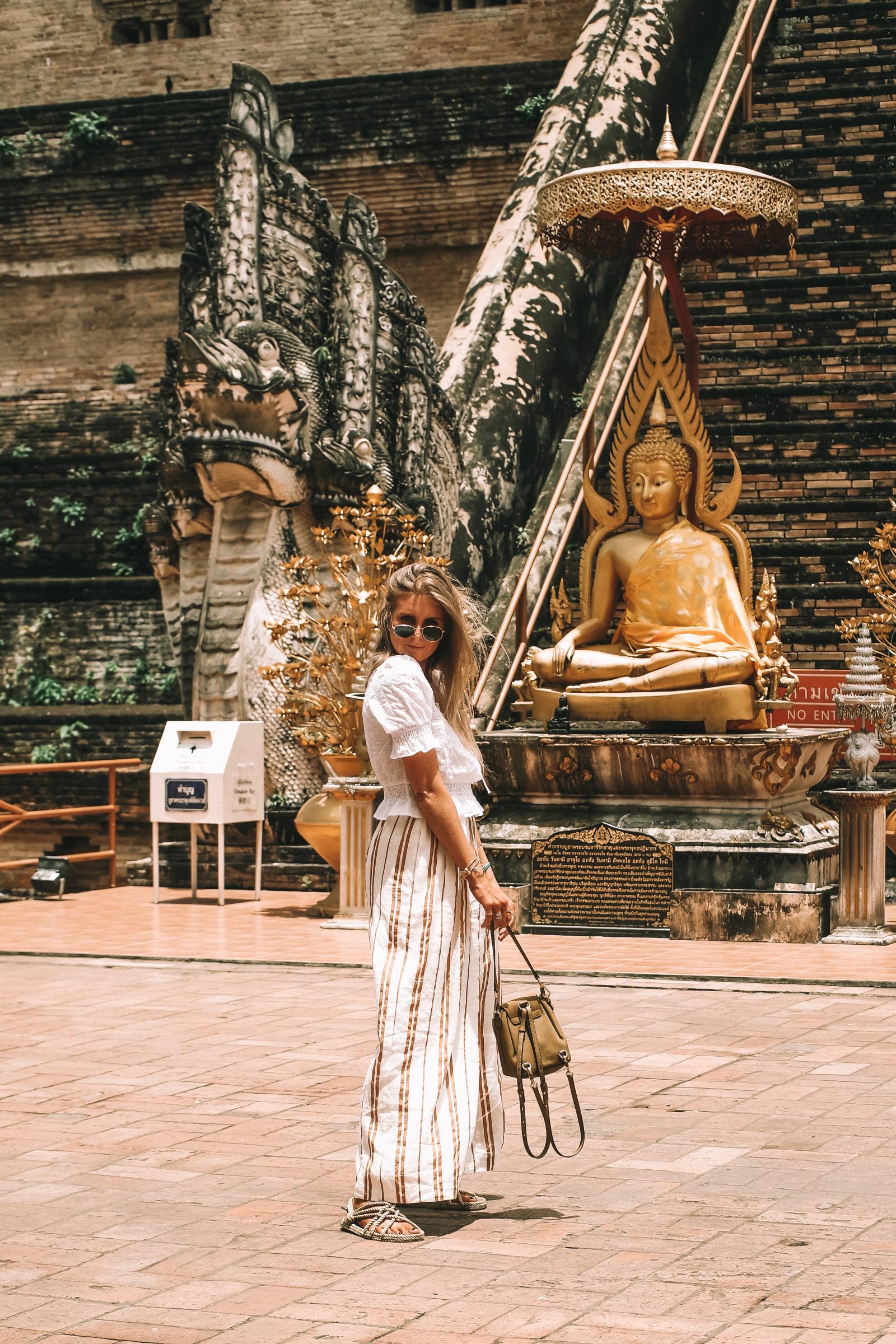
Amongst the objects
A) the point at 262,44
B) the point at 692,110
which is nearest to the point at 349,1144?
the point at 692,110

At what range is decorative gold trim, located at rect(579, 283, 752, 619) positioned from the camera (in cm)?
998

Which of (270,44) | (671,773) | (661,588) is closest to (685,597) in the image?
(661,588)

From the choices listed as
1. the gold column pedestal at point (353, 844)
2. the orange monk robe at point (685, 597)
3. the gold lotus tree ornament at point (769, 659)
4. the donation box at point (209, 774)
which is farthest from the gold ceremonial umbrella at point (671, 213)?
the donation box at point (209, 774)

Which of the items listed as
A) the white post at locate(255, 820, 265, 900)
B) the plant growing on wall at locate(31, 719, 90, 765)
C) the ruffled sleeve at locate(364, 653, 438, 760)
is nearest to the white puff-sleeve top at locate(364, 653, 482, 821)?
Answer: the ruffled sleeve at locate(364, 653, 438, 760)

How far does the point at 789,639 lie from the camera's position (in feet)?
38.4

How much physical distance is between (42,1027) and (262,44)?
14607 millimetres

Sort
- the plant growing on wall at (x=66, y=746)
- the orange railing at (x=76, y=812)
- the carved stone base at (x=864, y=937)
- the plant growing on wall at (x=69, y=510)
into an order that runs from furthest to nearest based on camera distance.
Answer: the plant growing on wall at (x=69, y=510) < the plant growing on wall at (x=66, y=746) < the orange railing at (x=76, y=812) < the carved stone base at (x=864, y=937)

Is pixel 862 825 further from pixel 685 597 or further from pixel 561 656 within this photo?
pixel 561 656

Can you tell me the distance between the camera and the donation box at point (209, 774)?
34.2 ft

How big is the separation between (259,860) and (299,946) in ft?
5.96

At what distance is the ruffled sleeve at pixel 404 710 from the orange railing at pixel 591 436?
5507mm

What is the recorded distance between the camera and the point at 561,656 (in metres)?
9.88

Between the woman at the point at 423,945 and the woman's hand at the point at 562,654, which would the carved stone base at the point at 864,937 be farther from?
the woman at the point at 423,945

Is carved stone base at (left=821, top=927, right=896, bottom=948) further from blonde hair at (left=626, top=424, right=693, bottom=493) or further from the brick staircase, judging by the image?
the brick staircase
